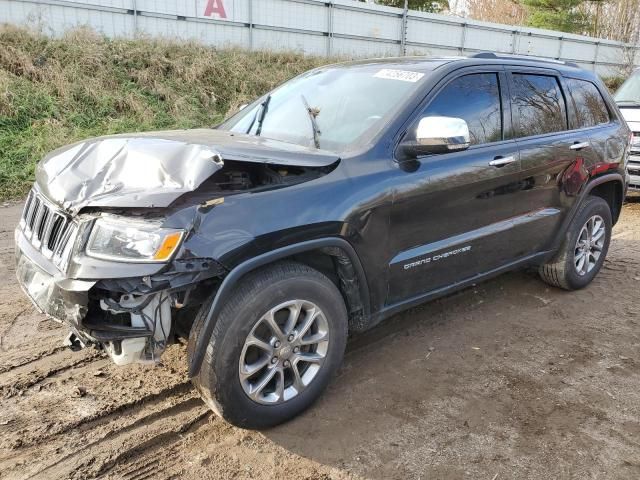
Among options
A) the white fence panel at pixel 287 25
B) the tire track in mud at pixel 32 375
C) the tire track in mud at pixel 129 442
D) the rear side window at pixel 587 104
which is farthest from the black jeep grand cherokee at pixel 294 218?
the white fence panel at pixel 287 25

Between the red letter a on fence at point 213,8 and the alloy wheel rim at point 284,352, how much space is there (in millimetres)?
12517

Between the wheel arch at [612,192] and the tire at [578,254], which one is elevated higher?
the wheel arch at [612,192]

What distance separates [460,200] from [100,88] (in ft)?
30.9

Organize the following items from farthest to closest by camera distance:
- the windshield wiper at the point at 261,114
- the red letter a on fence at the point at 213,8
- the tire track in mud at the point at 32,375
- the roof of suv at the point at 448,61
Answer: the red letter a on fence at the point at 213,8 → the windshield wiper at the point at 261,114 → the roof of suv at the point at 448,61 → the tire track in mud at the point at 32,375

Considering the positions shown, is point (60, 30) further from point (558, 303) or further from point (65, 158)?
point (558, 303)

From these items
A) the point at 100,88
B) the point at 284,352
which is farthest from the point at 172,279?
the point at 100,88

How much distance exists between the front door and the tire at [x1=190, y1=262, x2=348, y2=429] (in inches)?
21.5

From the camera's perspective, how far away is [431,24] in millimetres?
17516

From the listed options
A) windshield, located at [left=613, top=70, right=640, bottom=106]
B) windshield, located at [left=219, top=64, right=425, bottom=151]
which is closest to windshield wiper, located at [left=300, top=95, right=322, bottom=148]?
windshield, located at [left=219, top=64, right=425, bottom=151]

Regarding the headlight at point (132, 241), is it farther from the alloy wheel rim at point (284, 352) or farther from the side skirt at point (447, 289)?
the side skirt at point (447, 289)

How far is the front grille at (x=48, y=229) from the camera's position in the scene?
2.54m

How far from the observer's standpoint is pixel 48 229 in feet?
8.96

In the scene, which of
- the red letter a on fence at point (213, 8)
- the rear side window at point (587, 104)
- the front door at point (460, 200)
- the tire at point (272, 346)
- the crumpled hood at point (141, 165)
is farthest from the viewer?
the red letter a on fence at point (213, 8)

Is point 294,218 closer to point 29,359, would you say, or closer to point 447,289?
point 447,289
